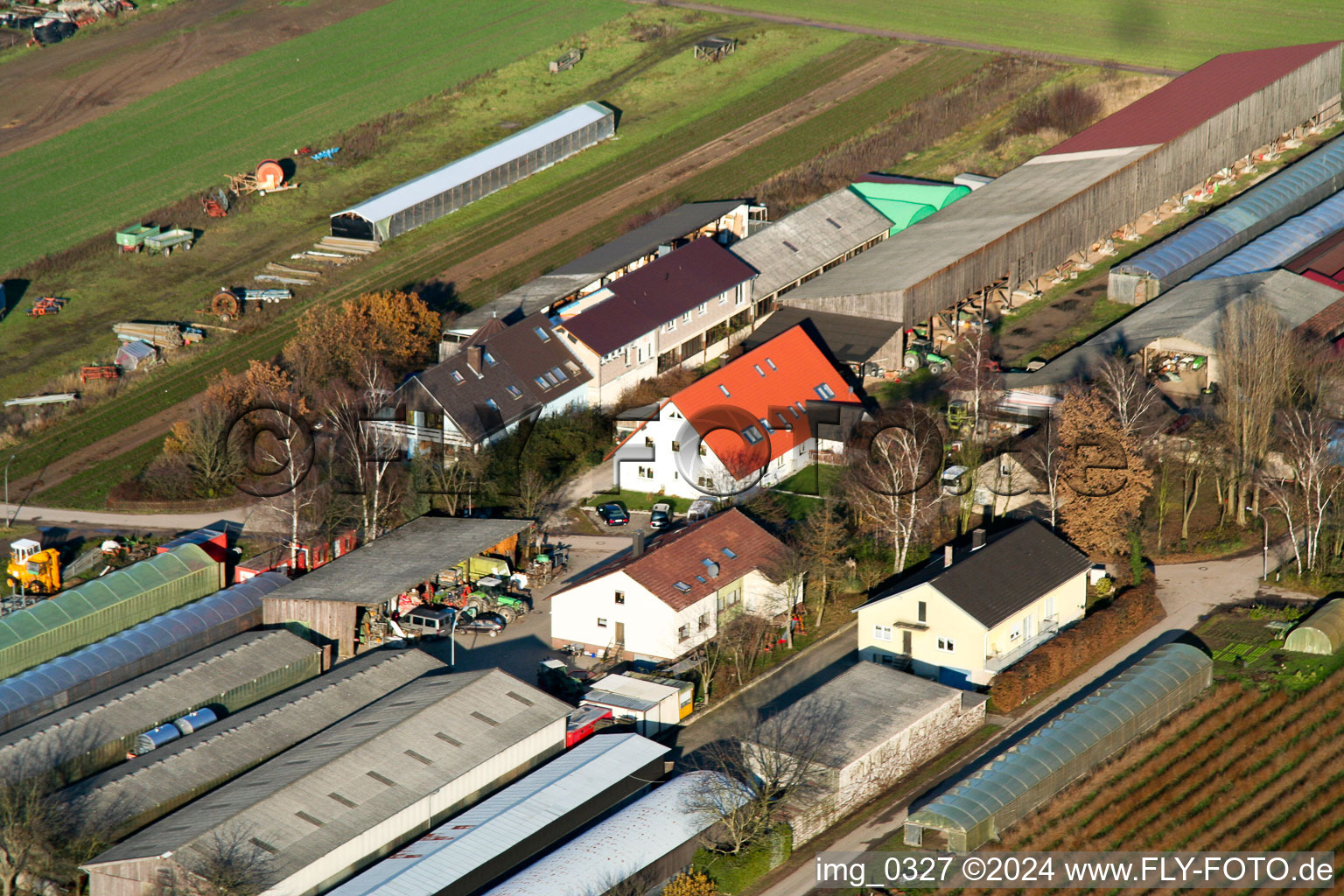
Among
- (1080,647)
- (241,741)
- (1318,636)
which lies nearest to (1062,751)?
(1080,647)

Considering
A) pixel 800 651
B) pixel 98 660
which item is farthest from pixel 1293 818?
pixel 98 660

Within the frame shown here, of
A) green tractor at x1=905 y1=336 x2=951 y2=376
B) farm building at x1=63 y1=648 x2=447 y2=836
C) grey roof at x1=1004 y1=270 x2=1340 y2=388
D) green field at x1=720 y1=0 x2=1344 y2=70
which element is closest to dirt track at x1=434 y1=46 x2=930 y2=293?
green field at x1=720 y1=0 x2=1344 y2=70

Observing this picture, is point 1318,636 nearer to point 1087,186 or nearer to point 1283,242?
point 1283,242

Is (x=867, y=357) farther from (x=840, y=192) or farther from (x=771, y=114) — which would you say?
(x=771, y=114)

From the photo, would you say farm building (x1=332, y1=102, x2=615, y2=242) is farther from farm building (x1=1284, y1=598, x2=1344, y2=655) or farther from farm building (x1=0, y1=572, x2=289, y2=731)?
farm building (x1=1284, y1=598, x2=1344, y2=655)

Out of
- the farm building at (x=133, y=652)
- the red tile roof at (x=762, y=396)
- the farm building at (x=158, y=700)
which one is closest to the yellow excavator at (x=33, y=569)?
the farm building at (x=133, y=652)

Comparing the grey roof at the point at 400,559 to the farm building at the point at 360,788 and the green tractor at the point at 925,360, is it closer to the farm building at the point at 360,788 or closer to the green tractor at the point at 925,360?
the farm building at the point at 360,788
